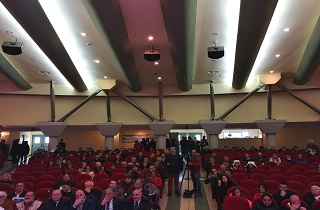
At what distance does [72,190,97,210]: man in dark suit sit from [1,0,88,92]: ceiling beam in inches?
203

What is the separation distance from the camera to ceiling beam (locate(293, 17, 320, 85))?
10.3 meters

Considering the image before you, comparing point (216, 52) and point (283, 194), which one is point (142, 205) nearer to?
point (283, 194)

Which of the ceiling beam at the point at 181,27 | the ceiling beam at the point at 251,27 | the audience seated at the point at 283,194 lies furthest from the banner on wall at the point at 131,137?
the audience seated at the point at 283,194

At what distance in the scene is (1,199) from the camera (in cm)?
554

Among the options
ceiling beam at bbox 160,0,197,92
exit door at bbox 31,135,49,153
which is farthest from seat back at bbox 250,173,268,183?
exit door at bbox 31,135,49,153

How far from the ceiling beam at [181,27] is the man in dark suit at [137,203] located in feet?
15.5

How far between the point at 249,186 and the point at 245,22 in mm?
4705

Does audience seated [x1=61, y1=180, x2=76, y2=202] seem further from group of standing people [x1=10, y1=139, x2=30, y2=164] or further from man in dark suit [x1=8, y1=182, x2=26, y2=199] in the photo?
group of standing people [x1=10, y1=139, x2=30, y2=164]

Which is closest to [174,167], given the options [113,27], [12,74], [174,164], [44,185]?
[174,164]

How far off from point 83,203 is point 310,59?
35.8 feet

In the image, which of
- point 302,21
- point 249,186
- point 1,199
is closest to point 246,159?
point 249,186

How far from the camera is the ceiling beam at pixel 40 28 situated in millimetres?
7590

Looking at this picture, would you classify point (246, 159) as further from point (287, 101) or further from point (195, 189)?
point (287, 101)

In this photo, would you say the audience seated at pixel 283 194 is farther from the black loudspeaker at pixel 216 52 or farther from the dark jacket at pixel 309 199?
the black loudspeaker at pixel 216 52
